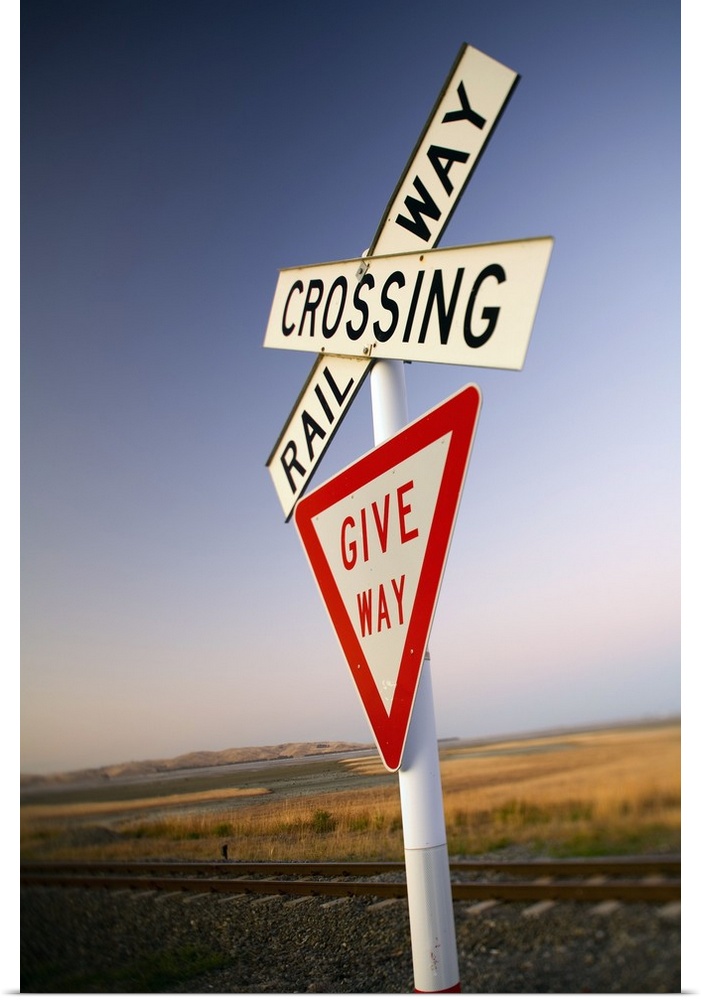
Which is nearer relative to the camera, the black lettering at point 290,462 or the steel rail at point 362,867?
the black lettering at point 290,462

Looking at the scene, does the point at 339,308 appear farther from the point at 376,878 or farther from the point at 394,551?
the point at 376,878

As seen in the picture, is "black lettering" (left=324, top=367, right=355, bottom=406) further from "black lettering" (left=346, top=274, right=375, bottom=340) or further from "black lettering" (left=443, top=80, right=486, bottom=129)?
"black lettering" (left=443, top=80, right=486, bottom=129)

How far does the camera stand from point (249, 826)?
11.5 feet

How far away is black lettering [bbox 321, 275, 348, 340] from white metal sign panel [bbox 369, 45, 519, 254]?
0.33ft

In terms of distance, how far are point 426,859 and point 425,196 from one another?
140cm

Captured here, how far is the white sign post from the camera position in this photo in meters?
1.48

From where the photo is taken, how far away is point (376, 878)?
10.1 feet

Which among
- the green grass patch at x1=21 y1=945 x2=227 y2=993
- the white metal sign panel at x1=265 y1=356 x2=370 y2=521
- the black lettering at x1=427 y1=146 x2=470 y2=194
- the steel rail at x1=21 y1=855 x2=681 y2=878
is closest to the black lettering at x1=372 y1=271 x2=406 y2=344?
the white metal sign panel at x1=265 y1=356 x2=370 y2=521

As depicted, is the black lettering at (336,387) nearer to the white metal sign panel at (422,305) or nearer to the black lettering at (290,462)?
the white metal sign panel at (422,305)

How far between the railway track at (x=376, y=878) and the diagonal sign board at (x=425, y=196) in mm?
1351

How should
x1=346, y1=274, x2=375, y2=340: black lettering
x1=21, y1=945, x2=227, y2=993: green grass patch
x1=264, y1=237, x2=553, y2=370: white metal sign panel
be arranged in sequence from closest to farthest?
x1=264, y1=237, x2=553, y2=370: white metal sign panel, x1=346, y1=274, x2=375, y2=340: black lettering, x1=21, y1=945, x2=227, y2=993: green grass patch

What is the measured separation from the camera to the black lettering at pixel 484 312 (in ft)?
4.79

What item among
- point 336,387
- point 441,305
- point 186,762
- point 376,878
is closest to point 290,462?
point 336,387

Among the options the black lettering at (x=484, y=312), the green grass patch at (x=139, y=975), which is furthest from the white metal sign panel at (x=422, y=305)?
the green grass patch at (x=139, y=975)
